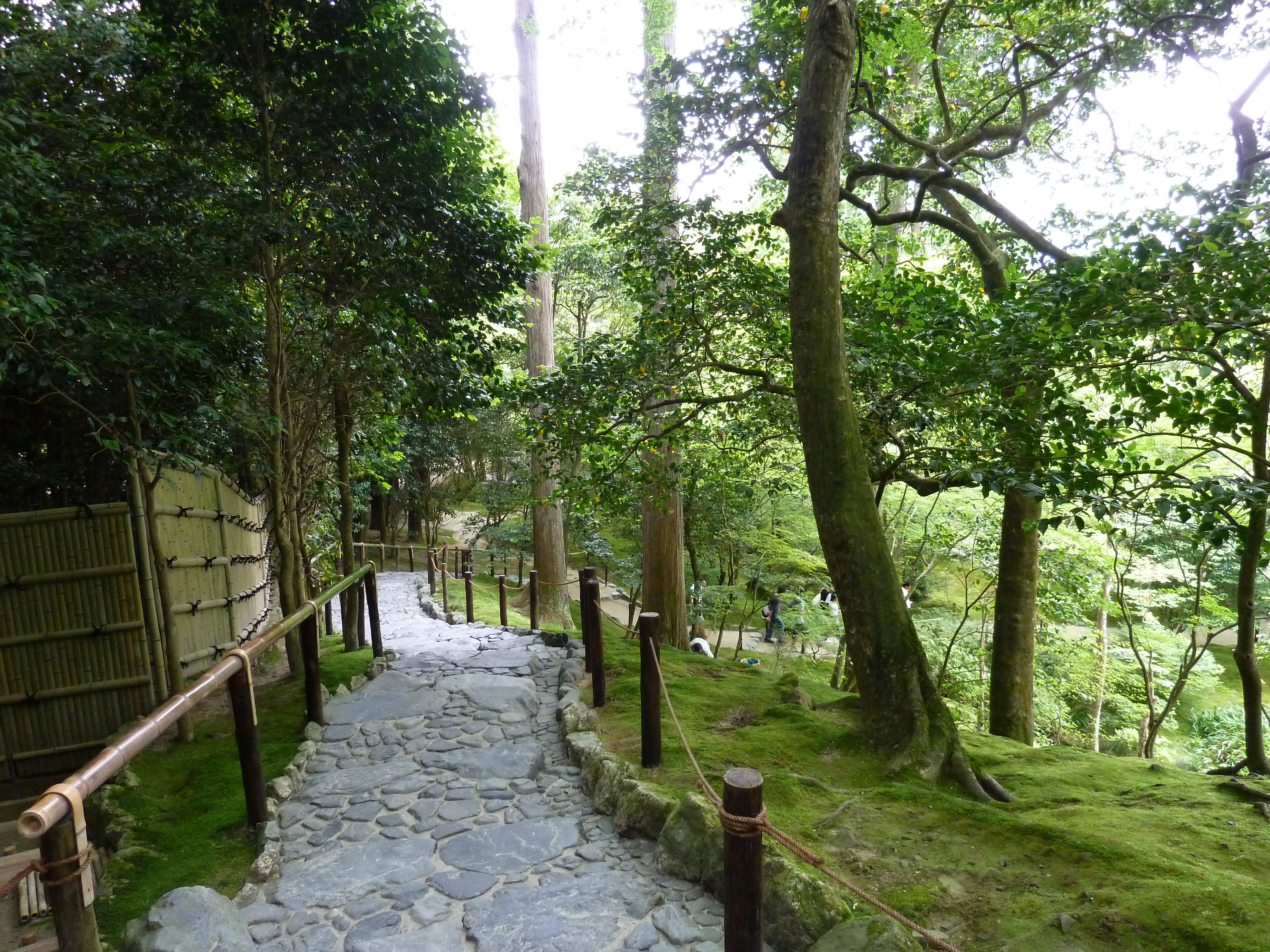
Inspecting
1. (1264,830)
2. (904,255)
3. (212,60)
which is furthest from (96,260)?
(904,255)

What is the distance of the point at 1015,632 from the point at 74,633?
8.30 m

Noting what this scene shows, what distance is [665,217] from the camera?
6.52 meters

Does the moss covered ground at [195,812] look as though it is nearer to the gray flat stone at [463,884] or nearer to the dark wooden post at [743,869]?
the gray flat stone at [463,884]

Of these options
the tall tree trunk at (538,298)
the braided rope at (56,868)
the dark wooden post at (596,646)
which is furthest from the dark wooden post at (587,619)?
the tall tree trunk at (538,298)

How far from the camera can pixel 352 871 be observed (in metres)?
3.50

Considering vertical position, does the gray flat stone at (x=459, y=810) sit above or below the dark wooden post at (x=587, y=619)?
below

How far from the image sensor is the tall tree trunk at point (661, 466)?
7008mm

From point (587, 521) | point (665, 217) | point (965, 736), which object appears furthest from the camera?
point (587, 521)

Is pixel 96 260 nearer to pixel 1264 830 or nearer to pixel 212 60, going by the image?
pixel 212 60

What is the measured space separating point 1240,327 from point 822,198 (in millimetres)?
2355

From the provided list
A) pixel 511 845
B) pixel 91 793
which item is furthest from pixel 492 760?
pixel 91 793

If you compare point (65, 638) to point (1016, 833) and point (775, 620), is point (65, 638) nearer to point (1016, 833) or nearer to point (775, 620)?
point (1016, 833)

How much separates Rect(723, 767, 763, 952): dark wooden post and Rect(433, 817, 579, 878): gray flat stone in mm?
1500

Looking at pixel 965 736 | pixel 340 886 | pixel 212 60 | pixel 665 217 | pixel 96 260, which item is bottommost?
pixel 965 736
